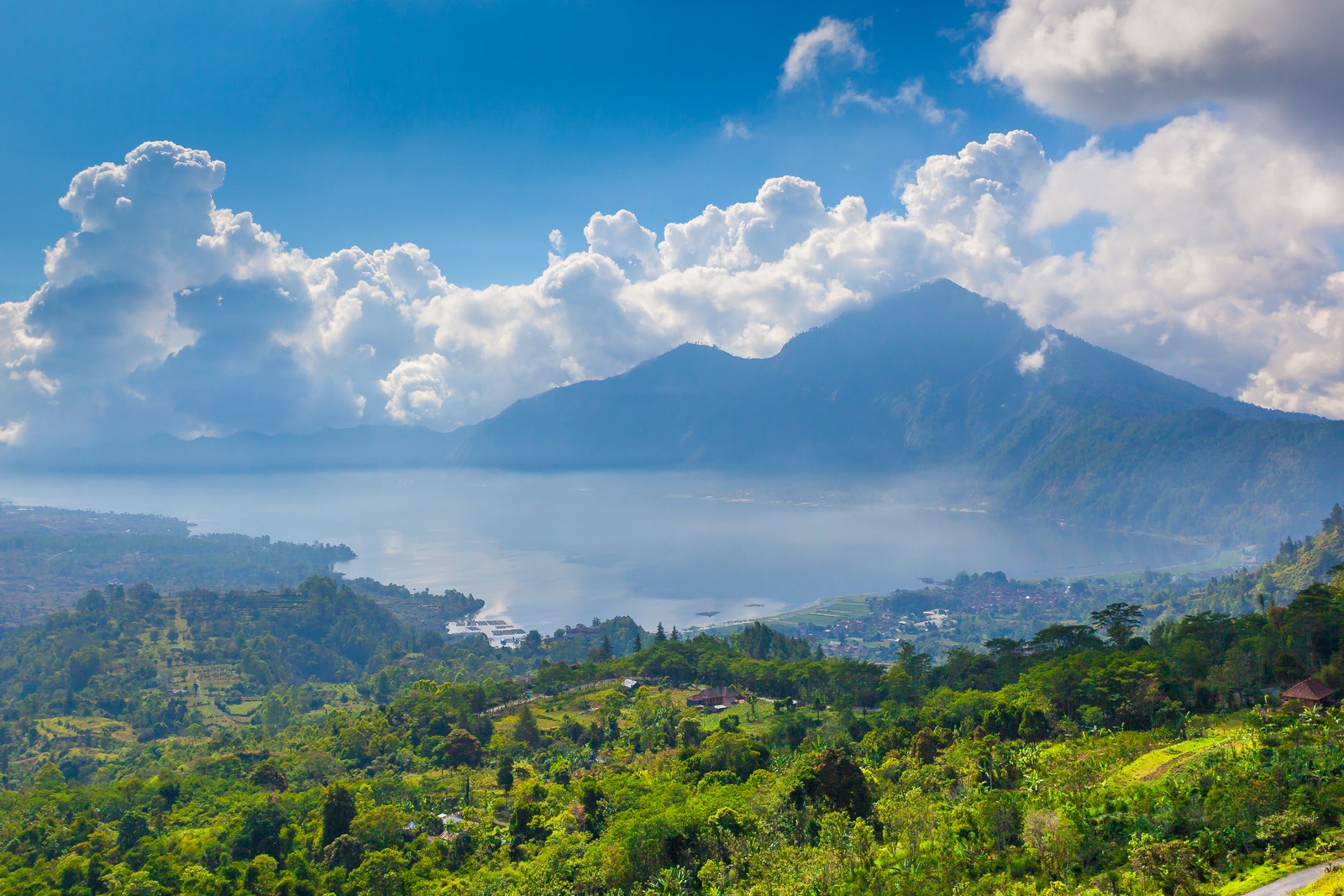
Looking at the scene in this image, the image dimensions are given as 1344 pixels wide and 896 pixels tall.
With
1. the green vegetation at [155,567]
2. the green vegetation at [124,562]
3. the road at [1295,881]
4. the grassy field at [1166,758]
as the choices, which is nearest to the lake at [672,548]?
the green vegetation at [155,567]

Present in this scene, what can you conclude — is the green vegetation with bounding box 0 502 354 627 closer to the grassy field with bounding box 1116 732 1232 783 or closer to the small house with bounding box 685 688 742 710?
the small house with bounding box 685 688 742 710

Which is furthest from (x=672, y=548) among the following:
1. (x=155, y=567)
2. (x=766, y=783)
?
(x=766, y=783)

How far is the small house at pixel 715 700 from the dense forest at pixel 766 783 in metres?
0.51

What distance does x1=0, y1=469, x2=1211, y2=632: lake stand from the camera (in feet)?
305

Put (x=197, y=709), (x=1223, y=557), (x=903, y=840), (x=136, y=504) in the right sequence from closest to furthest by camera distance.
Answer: (x=903, y=840) → (x=197, y=709) → (x=1223, y=557) → (x=136, y=504)

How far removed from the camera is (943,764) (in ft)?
69.7

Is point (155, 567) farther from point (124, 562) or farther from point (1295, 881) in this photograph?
point (1295, 881)

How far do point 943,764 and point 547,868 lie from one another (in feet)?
36.5

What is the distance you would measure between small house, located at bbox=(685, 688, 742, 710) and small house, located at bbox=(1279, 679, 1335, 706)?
21.4m

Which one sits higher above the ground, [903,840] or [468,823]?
Answer: [903,840]

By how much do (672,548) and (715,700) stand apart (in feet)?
296

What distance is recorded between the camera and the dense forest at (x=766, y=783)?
49.2 ft

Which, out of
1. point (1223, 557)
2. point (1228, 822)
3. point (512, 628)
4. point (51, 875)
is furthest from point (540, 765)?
point (1223, 557)

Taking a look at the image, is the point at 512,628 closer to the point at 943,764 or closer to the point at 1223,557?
the point at 943,764
